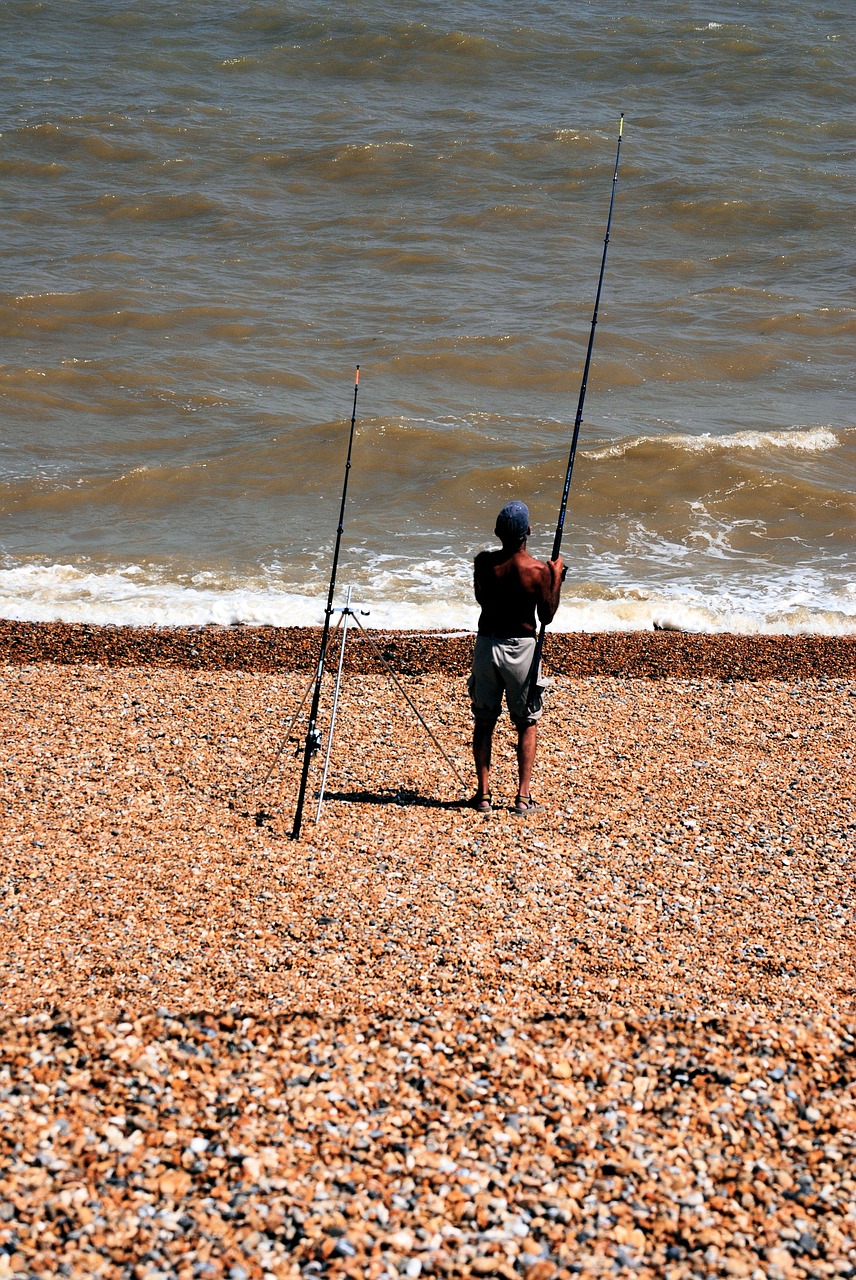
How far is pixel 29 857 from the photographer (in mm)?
5738

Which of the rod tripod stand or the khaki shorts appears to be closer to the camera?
the rod tripod stand

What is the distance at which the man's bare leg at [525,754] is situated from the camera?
6398 mm

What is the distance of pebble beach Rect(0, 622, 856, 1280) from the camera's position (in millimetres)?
3672

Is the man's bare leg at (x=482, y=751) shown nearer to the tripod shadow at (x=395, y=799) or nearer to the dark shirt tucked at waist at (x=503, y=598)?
the tripod shadow at (x=395, y=799)

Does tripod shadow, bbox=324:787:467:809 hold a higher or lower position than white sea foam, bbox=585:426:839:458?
lower

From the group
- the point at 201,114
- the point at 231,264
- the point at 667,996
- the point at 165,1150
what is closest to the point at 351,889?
the point at 667,996

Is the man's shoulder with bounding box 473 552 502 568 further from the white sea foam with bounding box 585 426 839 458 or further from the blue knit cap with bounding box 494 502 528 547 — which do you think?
the white sea foam with bounding box 585 426 839 458

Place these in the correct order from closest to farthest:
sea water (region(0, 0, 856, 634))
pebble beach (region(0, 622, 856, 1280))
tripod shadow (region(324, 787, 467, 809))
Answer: pebble beach (region(0, 622, 856, 1280))
tripod shadow (region(324, 787, 467, 809))
sea water (region(0, 0, 856, 634))

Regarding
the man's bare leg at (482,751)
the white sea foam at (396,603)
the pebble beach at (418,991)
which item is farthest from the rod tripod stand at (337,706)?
the white sea foam at (396,603)

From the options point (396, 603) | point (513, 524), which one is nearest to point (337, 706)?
point (513, 524)

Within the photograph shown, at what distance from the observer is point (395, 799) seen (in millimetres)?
6637

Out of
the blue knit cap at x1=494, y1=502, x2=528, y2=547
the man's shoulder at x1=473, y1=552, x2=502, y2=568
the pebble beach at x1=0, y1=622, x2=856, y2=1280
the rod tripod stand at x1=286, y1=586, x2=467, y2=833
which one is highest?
the blue knit cap at x1=494, y1=502, x2=528, y2=547

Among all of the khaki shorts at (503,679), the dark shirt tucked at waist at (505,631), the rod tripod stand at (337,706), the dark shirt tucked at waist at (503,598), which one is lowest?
the rod tripod stand at (337,706)

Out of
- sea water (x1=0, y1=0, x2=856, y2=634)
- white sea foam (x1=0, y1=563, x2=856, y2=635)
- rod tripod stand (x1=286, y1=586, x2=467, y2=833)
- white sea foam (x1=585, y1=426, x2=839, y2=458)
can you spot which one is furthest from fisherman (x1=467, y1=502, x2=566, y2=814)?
white sea foam (x1=585, y1=426, x2=839, y2=458)
